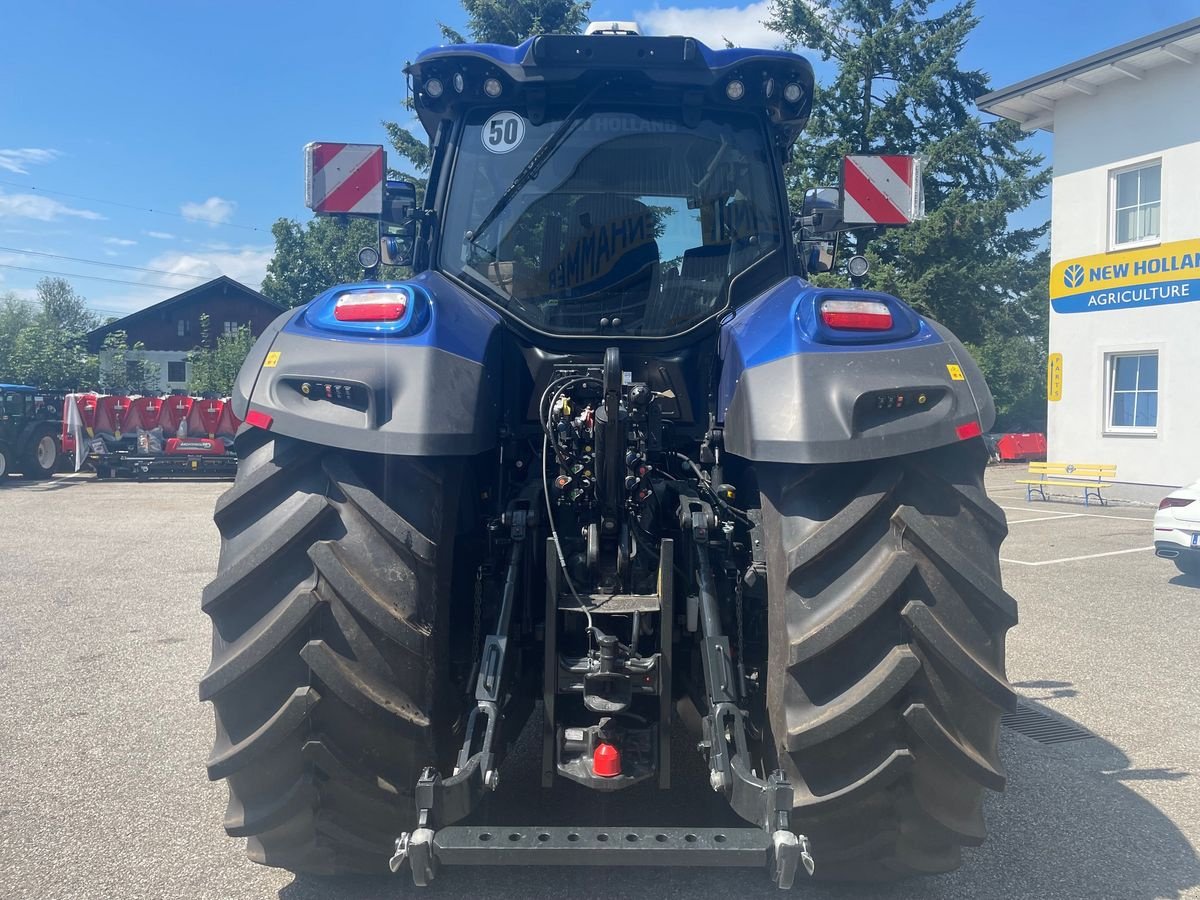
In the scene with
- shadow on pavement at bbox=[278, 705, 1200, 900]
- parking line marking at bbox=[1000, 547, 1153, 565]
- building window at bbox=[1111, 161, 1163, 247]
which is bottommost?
parking line marking at bbox=[1000, 547, 1153, 565]

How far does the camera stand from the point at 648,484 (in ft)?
9.71

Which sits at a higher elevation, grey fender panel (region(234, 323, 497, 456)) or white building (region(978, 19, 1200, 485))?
white building (region(978, 19, 1200, 485))

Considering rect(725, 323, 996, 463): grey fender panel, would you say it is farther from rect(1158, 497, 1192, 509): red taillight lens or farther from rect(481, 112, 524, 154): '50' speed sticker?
rect(1158, 497, 1192, 509): red taillight lens

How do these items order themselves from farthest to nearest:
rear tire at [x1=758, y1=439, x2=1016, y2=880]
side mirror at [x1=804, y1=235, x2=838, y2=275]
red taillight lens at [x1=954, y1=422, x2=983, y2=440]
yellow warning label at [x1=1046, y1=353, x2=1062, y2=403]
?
1. yellow warning label at [x1=1046, y1=353, x2=1062, y2=403]
2. side mirror at [x1=804, y1=235, x2=838, y2=275]
3. red taillight lens at [x1=954, y1=422, x2=983, y2=440]
4. rear tire at [x1=758, y1=439, x2=1016, y2=880]

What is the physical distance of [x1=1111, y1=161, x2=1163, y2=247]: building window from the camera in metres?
15.6

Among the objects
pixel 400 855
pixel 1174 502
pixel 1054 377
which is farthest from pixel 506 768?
pixel 1054 377

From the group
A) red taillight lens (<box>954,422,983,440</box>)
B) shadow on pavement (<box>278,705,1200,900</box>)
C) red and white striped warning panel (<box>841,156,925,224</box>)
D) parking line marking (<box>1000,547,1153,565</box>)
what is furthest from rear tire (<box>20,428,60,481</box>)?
red taillight lens (<box>954,422,983,440</box>)

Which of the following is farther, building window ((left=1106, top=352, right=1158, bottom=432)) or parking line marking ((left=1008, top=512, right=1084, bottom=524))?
building window ((left=1106, top=352, right=1158, bottom=432))

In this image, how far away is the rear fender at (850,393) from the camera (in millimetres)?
2439

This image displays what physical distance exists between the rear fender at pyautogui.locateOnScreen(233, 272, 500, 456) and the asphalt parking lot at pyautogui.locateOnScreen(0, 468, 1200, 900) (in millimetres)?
1442

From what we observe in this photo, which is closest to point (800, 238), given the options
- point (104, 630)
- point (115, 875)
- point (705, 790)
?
point (705, 790)

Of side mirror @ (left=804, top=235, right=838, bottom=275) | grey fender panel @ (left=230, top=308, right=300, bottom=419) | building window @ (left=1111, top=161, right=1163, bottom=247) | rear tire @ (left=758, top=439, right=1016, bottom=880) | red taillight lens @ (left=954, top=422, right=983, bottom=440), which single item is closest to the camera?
rear tire @ (left=758, top=439, right=1016, bottom=880)

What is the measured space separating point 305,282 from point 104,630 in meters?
51.1

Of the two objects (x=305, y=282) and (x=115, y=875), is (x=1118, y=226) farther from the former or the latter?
(x=305, y=282)
